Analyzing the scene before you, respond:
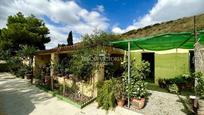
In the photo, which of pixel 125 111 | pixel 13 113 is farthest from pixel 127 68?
pixel 13 113

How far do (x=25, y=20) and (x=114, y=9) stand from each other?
1591cm

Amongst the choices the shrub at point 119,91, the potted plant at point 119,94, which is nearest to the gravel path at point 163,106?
the potted plant at point 119,94

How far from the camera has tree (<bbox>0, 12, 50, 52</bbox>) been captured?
2412 centimetres

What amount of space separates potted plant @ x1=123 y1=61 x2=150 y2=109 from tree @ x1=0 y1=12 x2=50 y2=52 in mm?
19903

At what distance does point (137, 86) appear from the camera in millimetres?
8086

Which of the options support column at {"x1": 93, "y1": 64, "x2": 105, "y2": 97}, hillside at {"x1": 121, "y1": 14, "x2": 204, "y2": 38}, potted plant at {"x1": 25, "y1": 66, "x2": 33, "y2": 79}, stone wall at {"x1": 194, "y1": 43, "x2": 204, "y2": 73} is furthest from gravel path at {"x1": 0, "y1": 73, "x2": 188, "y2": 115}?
potted plant at {"x1": 25, "y1": 66, "x2": 33, "y2": 79}

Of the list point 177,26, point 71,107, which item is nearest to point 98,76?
point 71,107

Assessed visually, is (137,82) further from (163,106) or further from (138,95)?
(163,106)

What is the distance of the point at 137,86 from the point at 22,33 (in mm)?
21550

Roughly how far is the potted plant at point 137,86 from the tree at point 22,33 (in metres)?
19.9

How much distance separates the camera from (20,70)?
19.3 m

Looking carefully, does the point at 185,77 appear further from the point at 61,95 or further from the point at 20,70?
the point at 20,70

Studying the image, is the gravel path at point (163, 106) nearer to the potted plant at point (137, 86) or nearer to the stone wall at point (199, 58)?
the potted plant at point (137, 86)

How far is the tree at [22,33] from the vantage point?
79.2 ft
